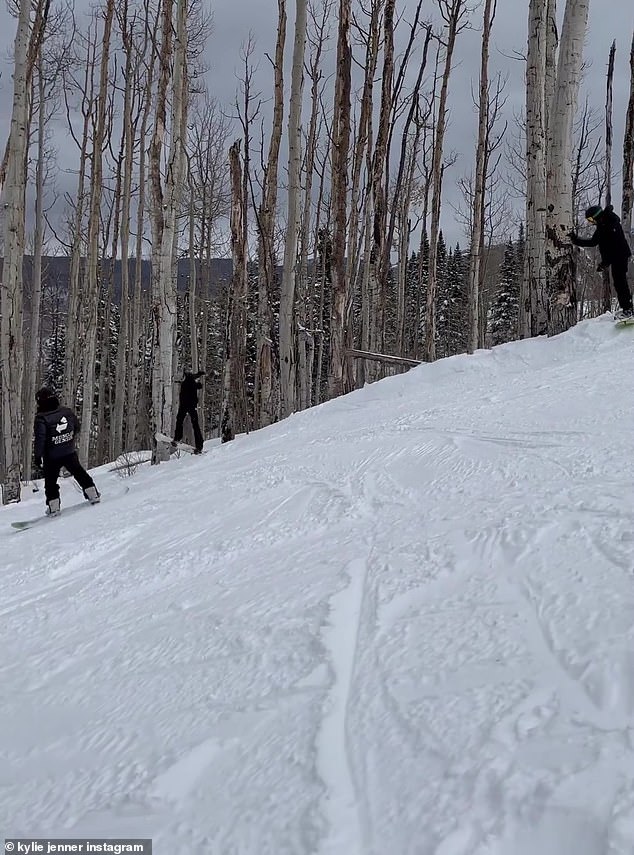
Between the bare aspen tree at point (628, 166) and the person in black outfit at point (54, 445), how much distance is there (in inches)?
485

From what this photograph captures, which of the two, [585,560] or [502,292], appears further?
[502,292]

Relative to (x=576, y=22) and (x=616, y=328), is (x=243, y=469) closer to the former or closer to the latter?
(x=616, y=328)

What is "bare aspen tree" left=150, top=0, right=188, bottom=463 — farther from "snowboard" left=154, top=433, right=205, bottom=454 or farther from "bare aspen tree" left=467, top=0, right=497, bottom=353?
"bare aspen tree" left=467, top=0, right=497, bottom=353

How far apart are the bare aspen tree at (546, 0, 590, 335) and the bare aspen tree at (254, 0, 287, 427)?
4658mm

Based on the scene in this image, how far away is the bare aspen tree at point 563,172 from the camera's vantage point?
801cm

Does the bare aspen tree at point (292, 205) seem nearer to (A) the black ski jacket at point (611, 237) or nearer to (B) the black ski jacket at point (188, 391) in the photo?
(B) the black ski jacket at point (188, 391)

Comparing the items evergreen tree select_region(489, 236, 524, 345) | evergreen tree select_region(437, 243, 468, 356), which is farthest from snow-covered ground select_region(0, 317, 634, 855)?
evergreen tree select_region(489, 236, 524, 345)

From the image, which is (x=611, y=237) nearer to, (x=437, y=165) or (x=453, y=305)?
(x=437, y=165)

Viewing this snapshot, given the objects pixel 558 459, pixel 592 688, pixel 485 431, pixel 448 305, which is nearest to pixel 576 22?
pixel 485 431

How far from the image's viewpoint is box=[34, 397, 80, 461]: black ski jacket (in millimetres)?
6859

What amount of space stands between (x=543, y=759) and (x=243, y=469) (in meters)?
4.57

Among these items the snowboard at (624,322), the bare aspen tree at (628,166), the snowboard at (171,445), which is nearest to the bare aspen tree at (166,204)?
the snowboard at (171,445)

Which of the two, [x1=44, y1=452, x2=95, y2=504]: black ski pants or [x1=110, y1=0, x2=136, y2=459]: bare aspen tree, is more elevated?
[x1=110, y1=0, x2=136, y2=459]: bare aspen tree

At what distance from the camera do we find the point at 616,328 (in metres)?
7.66
